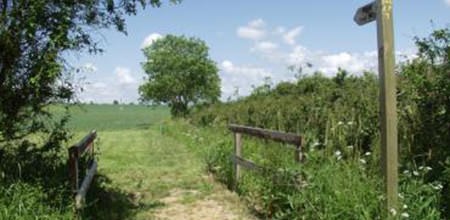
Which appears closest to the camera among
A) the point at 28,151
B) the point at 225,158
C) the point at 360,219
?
the point at 360,219

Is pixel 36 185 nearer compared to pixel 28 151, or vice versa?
pixel 36 185

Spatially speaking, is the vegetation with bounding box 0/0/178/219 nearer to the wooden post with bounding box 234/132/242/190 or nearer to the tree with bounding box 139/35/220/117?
the wooden post with bounding box 234/132/242/190

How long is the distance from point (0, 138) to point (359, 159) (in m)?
4.06

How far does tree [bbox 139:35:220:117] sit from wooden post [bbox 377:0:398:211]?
44778 mm

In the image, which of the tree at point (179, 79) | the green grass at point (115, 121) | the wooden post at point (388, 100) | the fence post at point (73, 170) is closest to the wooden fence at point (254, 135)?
the wooden post at point (388, 100)

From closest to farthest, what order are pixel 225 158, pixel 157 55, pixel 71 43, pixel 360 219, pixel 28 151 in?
pixel 360 219 < pixel 71 43 < pixel 28 151 < pixel 225 158 < pixel 157 55

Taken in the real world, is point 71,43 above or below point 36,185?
above

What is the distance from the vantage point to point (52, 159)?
801cm

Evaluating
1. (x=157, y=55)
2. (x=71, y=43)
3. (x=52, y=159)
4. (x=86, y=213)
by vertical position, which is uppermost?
(x=157, y=55)

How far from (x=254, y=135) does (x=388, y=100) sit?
410cm

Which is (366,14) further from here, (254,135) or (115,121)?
(115,121)

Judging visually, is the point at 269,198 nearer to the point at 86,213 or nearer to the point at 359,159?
the point at 359,159

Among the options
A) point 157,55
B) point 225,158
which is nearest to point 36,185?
point 225,158

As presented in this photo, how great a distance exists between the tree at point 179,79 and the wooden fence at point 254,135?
3974 cm
